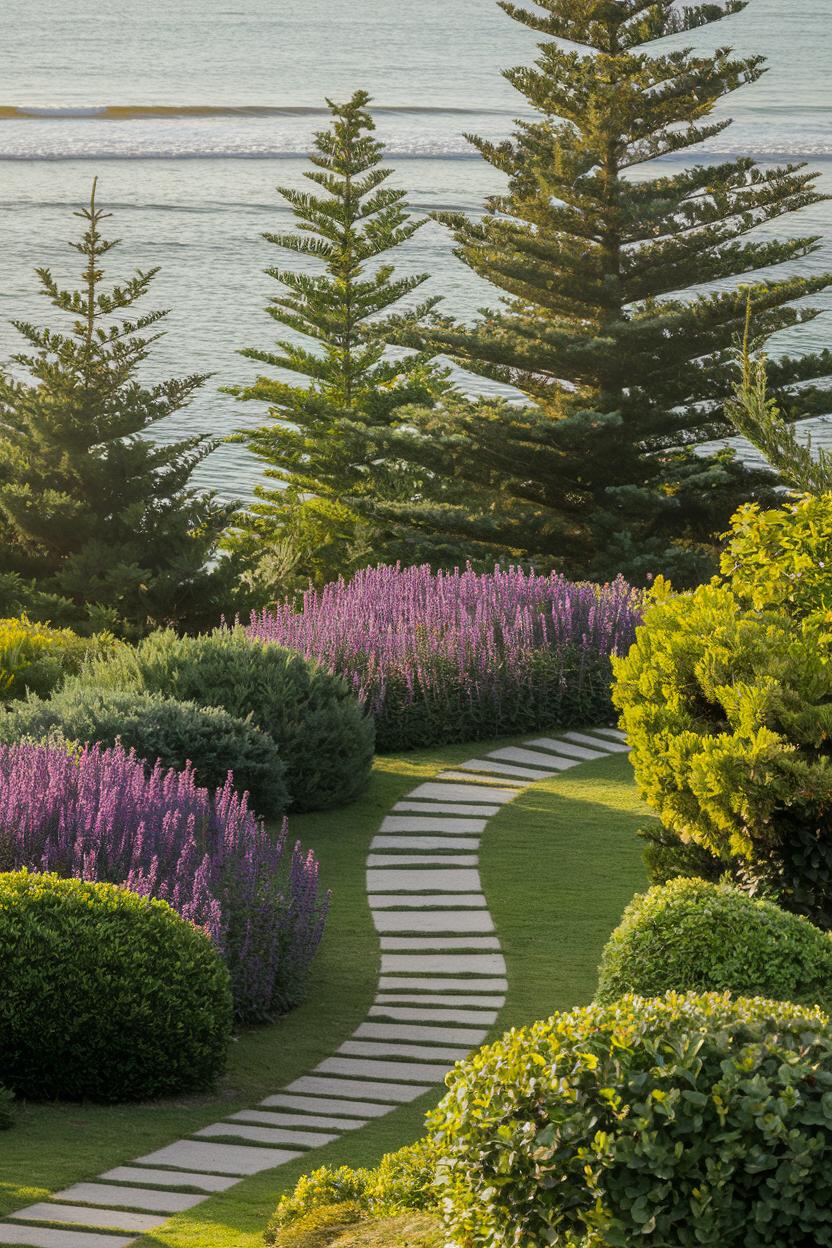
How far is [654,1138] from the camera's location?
3322 millimetres

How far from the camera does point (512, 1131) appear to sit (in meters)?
3.47

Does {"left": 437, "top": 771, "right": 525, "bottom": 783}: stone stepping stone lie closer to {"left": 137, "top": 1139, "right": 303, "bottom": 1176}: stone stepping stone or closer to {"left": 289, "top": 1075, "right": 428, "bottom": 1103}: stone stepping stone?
{"left": 289, "top": 1075, "right": 428, "bottom": 1103}: stone stepping stone

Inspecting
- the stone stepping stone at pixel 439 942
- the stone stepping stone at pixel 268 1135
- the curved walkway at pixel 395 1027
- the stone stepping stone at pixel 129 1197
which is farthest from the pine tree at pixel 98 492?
the stone stepping stone at pixel 129 1197

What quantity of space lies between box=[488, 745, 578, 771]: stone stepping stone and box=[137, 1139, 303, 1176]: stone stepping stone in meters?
5.15

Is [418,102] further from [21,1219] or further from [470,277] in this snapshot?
[21,1219]

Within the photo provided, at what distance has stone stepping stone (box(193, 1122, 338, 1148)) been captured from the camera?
529cm

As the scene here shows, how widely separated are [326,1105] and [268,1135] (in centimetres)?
36

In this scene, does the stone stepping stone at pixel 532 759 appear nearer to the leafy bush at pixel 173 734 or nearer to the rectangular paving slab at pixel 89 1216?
the leafy bush at pixel 173 734

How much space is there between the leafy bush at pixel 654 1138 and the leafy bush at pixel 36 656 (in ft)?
22.4

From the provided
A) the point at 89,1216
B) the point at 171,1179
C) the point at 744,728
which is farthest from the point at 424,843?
the point at 89,1216

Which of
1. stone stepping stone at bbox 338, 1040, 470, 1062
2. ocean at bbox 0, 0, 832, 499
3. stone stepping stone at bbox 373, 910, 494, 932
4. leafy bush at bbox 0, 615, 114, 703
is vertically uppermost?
ocean at bbox 0, 0, 832, 499

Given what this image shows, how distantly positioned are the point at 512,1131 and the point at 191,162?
4332 centimetres

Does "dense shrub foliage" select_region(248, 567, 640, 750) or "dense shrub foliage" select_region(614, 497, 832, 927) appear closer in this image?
"dense shrub foliage" select_region(614, 497, 832, 927)

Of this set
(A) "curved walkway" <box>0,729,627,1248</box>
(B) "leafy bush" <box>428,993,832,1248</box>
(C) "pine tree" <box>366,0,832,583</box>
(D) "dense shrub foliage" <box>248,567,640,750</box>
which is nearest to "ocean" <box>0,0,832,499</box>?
(C) "pine tree" <box>366,0,832,583</box>
